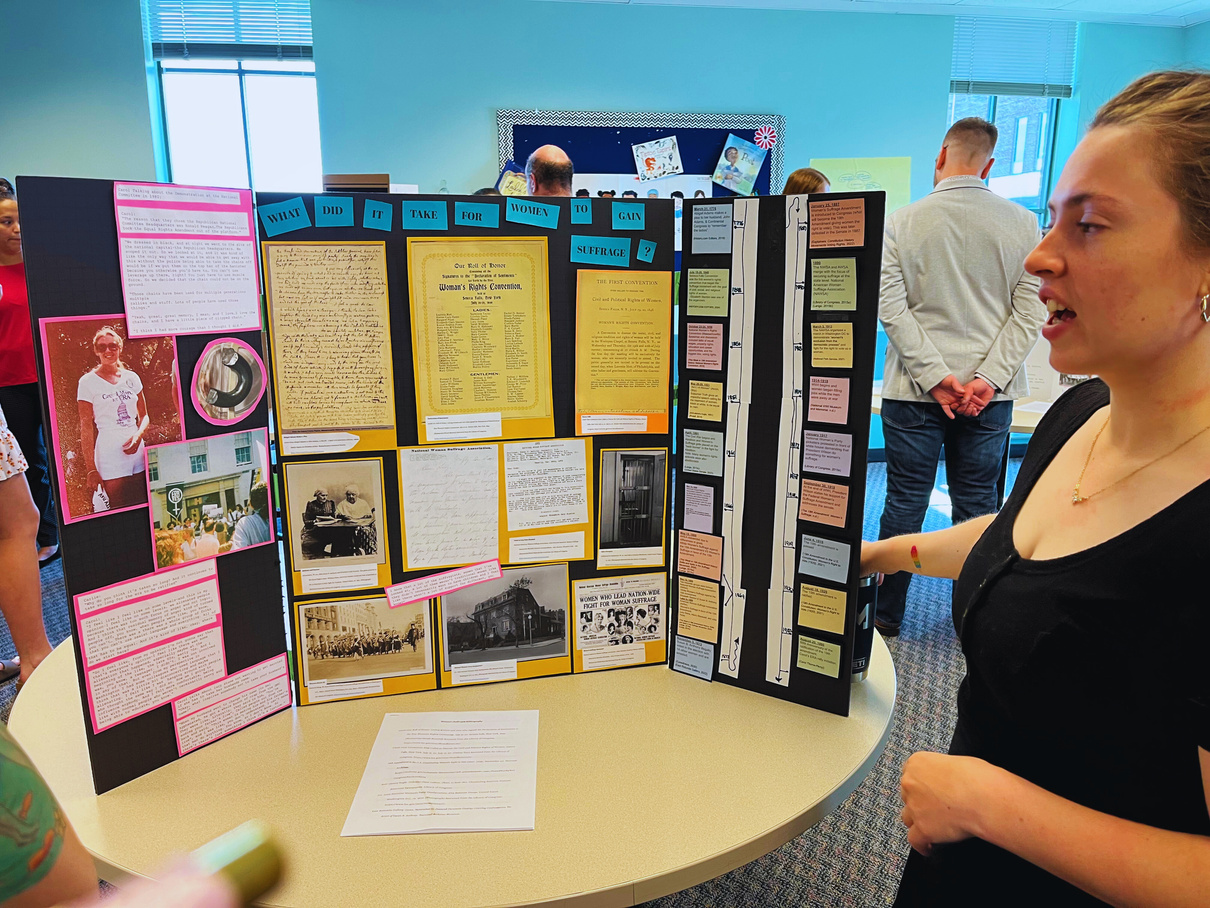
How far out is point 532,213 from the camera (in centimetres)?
102

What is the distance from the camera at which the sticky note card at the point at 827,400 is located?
0.98m

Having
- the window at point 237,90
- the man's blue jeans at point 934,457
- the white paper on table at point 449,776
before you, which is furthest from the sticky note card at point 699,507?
the window at point 237,90

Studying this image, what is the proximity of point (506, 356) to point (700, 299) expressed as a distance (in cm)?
28

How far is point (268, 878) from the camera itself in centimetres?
50

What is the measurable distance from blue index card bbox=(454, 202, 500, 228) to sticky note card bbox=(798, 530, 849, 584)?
1.94 ft

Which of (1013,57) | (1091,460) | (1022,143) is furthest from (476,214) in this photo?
(1022,143)

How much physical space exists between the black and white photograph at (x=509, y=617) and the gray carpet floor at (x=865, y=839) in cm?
85

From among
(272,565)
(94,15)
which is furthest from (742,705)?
(94,15)

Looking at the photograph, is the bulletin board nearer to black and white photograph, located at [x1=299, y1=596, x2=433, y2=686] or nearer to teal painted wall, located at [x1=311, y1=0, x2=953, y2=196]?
teal painted wall, located at [x1=311, y1=0, x2=953, y2=196]

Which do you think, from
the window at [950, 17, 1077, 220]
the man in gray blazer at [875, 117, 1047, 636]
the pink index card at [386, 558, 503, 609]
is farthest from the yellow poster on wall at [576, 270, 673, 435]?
the window at [950, 17, 1077, 220]

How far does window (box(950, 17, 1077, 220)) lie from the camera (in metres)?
5.32

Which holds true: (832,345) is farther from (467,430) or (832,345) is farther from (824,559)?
(467,430)

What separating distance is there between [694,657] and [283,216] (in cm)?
83

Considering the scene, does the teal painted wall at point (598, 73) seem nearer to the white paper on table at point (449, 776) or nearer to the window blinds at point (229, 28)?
the window blinds at point (229, 28)
